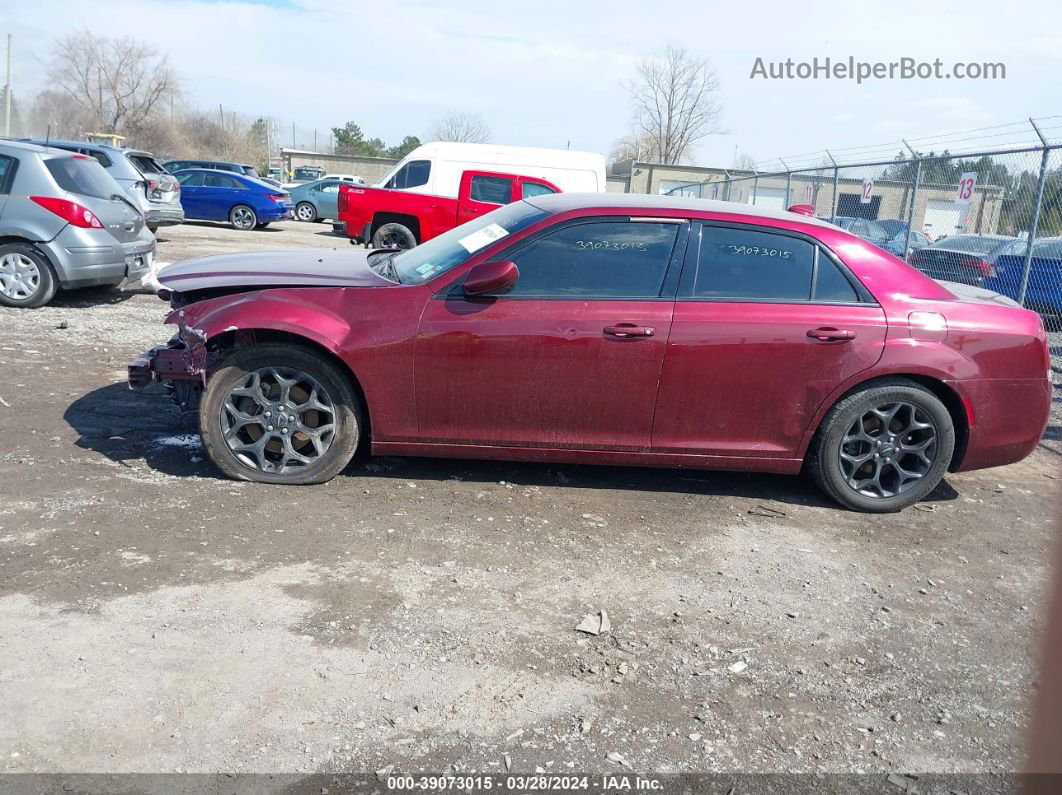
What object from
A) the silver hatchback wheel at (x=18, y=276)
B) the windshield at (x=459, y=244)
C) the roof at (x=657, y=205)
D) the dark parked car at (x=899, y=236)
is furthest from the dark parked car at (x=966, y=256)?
A: the silver hatchback wheel at (x=18, y=276)

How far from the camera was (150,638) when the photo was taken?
3.12 meters

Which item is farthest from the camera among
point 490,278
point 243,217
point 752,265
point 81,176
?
point 243,217

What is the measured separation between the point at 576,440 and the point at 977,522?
2402 millimetres

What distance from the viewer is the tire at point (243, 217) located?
73.3 ft

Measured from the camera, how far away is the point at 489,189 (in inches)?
614

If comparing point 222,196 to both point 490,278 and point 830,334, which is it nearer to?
point 490,278

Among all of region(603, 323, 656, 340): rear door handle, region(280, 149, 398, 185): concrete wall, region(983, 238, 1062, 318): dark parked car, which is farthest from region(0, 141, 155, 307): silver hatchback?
region(280, 149, 398, 185): concrete wall

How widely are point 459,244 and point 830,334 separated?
2.12 metres

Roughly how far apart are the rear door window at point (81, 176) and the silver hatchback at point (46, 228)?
1 centimetres

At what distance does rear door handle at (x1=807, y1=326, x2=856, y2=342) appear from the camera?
4609mm

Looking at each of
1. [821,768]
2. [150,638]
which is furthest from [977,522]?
[150,638]

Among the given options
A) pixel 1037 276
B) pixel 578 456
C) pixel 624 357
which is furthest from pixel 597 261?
pixel 1037 276

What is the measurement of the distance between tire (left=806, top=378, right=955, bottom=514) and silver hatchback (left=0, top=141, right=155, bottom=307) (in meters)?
7.49

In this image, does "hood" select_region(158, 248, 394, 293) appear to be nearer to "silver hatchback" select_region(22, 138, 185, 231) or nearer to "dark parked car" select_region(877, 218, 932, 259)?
"silver hatchback" select_region(22, 138, 185, 231)
